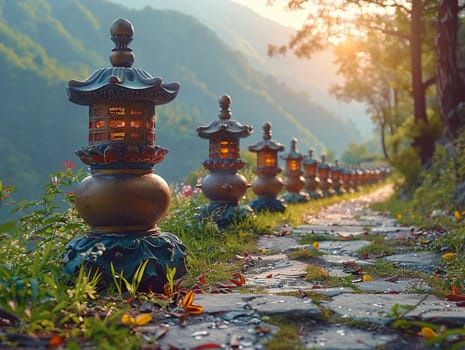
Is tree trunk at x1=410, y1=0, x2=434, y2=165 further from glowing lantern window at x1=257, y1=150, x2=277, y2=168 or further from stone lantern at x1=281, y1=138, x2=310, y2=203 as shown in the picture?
glowing lantern window at x1=257, y1=150, x2=277, y2=168

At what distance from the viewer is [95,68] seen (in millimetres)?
85438

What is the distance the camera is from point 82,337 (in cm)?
237

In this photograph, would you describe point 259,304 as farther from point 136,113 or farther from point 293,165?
point 293,165

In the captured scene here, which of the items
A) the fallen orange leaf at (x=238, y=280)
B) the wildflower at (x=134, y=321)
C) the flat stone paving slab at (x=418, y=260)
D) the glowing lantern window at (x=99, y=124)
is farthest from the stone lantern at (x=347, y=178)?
the wildflower at (x=134, y=321)

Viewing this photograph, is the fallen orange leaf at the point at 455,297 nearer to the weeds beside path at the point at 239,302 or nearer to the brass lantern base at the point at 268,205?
the weeds beside path at the point at 239,302

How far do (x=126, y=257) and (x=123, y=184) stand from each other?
56cm

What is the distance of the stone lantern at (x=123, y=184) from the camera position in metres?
3.55

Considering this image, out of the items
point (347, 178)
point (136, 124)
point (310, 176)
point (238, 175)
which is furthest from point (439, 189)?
point (347, 178)

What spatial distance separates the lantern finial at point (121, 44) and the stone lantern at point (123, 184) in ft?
0.36

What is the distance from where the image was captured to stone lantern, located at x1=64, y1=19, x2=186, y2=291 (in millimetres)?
3553

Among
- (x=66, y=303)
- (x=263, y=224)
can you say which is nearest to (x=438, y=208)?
(x=263, y=224)

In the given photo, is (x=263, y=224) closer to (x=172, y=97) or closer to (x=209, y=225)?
(x=209, y=225)

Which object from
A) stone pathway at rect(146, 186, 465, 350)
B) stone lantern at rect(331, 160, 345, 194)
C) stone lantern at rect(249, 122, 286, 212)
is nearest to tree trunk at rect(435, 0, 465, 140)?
stone lantern at rect(249, 122, 286, 212)

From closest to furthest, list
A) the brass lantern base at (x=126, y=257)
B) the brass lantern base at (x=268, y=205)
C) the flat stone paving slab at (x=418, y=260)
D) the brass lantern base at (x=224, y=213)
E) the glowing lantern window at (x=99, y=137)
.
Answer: the brass lantern base at (x=126, y=257)
the glowing lantern window at (x=99, y=137)
the flat stone paving slab at (x=418, y=260)
the brass lantern base at (x=224, y=213)
the brass lantern base at (x=268, y=205)
